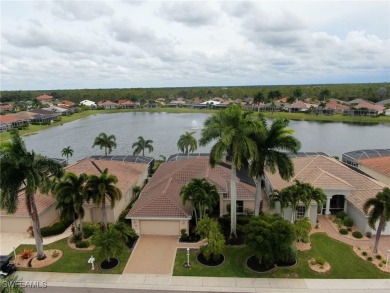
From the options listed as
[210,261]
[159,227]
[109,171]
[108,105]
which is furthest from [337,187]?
[108,105]

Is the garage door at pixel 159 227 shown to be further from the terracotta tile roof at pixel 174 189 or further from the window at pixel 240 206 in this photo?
the window at pixel 240 206

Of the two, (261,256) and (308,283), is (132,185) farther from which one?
(308,283)

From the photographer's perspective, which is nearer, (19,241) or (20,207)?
(19,241)

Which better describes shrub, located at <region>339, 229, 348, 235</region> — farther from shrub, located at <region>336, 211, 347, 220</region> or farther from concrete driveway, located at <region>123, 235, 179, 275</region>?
concrete driveway, located at <region>123, 235, 179, 275</region>

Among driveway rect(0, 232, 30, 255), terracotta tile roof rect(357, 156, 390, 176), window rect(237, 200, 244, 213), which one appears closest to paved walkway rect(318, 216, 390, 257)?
window rect(237, 200, 244, 213)

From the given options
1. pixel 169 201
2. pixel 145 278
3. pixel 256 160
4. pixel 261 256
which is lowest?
pixel 145 278

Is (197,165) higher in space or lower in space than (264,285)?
higher

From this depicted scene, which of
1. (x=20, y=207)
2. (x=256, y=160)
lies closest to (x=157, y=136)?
(x=20, y=207)
